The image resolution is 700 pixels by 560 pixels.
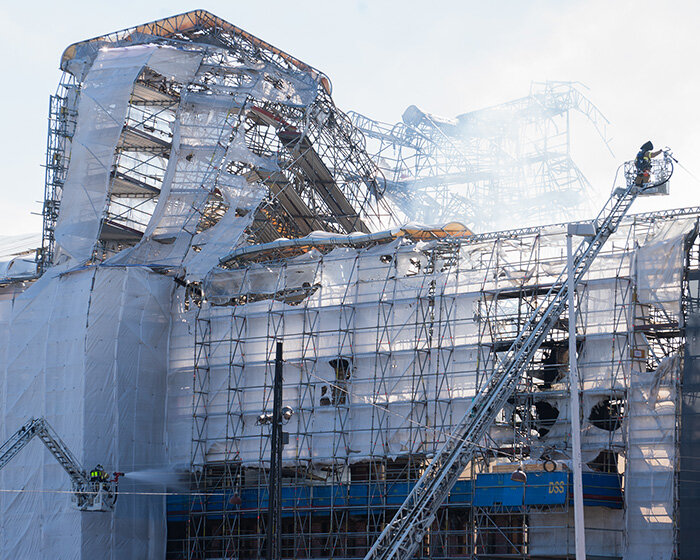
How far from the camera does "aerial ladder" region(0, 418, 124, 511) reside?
123 ft

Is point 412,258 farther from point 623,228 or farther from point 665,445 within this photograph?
point 665,445

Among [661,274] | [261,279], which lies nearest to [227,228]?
[261,279]

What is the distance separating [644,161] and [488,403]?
10.1 m

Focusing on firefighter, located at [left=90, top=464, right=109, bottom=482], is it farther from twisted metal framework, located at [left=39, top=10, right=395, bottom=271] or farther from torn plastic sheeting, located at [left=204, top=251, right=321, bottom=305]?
twisted metal framework, located at [left=39, top=10, right=395, bottom=271]

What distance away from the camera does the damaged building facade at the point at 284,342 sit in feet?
115

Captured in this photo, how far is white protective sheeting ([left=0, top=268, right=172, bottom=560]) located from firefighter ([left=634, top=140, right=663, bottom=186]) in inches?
793

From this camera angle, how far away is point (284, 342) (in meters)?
42.2

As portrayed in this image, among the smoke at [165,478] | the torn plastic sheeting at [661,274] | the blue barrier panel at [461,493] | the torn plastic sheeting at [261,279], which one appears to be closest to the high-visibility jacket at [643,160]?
the torn plastic sheeting at [661,274]

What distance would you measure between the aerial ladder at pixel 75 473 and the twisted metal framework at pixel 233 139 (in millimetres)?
10945

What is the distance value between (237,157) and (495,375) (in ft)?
59.8

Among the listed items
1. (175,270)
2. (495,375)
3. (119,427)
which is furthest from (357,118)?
(495,375)

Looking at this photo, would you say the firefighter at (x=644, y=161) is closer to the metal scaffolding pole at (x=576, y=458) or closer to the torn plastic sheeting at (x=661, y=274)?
the torn plastic sheeting at (x=661, y=274)

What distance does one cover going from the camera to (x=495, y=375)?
33375 mm

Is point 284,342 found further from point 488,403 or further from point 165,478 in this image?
point 488,403
